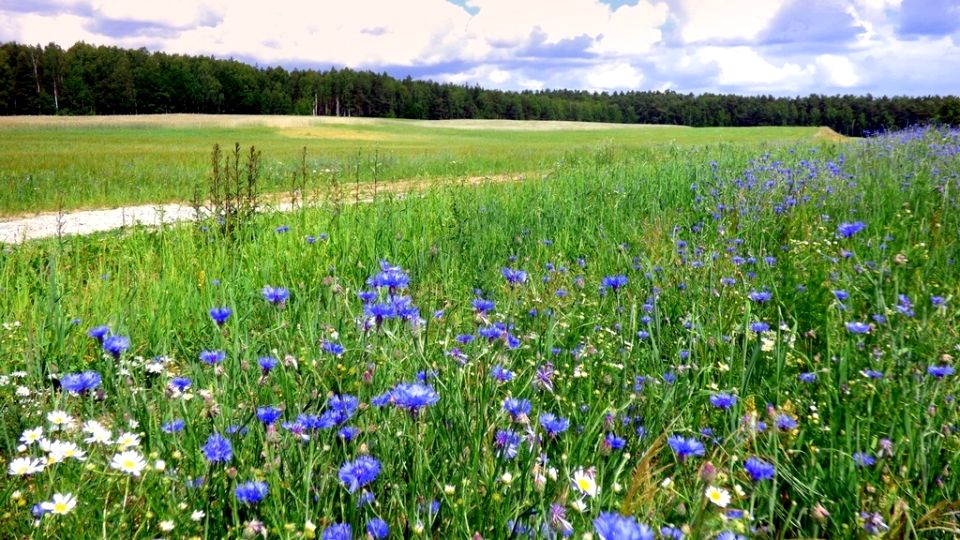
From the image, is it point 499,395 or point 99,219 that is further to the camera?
point 99,219

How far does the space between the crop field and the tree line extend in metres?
45.5

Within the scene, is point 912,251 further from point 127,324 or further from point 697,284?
point 127,324

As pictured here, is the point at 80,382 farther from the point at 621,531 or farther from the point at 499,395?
the point at 621,531

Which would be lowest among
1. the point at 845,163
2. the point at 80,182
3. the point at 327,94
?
the point at 80,182

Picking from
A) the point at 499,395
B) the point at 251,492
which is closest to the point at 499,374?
the point at 499,395

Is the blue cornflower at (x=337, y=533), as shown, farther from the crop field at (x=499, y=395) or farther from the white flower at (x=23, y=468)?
the white flower at (x=23, y=468)

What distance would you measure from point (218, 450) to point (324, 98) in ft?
334

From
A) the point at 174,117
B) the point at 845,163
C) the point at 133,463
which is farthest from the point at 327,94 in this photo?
the point at 133,463

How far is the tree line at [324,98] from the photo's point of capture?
244 ft

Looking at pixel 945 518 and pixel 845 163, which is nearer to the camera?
pixel 945 518

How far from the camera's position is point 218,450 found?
1.40m

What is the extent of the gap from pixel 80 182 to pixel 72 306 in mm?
12788

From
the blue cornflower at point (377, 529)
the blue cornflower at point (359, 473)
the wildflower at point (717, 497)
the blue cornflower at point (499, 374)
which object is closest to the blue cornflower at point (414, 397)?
the blue cornflower at point (359, 473)

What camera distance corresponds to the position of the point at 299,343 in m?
2.58
